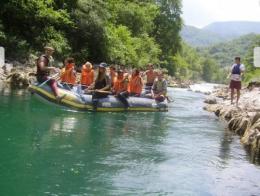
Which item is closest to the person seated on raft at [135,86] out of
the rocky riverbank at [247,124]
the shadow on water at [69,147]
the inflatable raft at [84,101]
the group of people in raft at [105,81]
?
the group of people in raft at [105,81]

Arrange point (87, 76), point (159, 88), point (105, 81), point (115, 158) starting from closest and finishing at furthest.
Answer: point (115, 158) < point (105, 81) < point (87, 76) < point (159, 88)

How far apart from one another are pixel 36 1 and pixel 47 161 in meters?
20.2

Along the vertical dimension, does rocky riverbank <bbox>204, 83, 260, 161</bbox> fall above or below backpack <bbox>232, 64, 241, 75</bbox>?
below

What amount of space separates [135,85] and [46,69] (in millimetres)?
3850

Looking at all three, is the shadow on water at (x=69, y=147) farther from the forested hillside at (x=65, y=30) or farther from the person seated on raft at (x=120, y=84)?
the forested hillside at (x=65, y=30)

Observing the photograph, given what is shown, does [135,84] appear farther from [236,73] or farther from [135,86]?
[236,73]

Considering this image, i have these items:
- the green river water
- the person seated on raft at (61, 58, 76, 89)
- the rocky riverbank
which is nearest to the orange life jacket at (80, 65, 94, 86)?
the person seated on raft at (61, 58, 76, 89)

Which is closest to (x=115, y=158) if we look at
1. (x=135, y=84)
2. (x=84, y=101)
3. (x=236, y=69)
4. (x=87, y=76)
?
(x=84, y=101)

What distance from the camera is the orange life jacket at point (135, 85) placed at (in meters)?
15.4

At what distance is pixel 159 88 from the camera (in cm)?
1642

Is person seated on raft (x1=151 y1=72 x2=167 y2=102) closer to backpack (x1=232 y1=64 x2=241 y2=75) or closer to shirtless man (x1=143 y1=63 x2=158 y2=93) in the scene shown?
shirtless man (x1=143 y1=63 x2=158 y2=93)

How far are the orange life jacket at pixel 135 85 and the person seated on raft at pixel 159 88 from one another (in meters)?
0.80

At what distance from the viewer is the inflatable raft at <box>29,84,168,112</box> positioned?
13.2 metres

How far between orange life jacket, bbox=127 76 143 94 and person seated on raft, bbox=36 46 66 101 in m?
2.93
